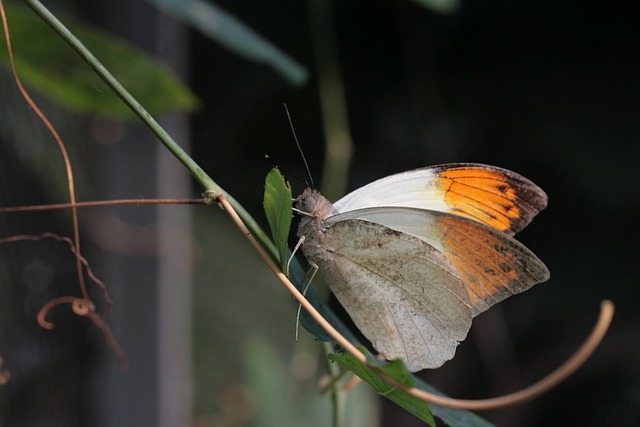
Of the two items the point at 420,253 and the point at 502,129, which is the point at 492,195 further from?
the point at 502,129

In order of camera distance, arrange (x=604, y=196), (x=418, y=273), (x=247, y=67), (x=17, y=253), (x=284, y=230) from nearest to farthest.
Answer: (x=284, y=230), (x=418, y=273), (x=17, y=253), (x=604, y=196), (x=247, y=67)

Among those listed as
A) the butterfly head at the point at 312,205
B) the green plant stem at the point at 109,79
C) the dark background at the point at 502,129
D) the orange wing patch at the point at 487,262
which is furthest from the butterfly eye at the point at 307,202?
the dark background at the point at 502,129

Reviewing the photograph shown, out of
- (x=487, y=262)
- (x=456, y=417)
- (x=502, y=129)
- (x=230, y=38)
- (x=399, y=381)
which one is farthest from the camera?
(x=502, y=129)

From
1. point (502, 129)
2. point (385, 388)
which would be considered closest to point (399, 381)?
point (385, 388)

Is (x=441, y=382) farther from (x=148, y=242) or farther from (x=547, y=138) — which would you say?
(x=148, y=242)

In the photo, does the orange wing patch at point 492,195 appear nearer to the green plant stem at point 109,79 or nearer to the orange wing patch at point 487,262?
the orange wing patch at point 487,262

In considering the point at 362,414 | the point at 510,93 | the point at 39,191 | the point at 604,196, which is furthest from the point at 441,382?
the point at 39,191

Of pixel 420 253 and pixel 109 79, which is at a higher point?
pixel 109 79
